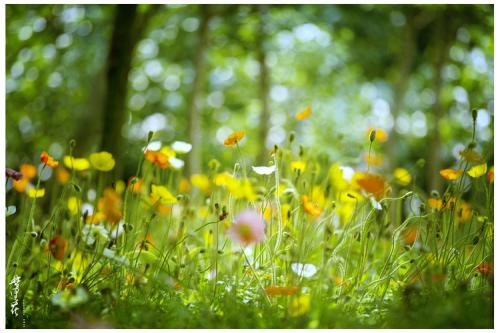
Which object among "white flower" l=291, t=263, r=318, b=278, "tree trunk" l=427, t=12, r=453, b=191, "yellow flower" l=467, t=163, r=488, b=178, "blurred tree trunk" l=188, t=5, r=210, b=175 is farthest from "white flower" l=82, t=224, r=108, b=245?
"tree trunk" l=427, t=12, r=453, b=191

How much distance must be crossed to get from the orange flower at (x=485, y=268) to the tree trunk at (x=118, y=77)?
148 cm

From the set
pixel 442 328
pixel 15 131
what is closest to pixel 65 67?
pixel 15 131

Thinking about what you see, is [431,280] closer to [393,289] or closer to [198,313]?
[393,289]

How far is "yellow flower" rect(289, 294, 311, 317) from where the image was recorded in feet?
3.52

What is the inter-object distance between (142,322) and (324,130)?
A: 7474 millimetres

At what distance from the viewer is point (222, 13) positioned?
446 centimetres

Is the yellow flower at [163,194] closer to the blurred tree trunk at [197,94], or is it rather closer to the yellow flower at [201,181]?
the yellow flower at [201,181]

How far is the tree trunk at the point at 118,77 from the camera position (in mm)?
2365

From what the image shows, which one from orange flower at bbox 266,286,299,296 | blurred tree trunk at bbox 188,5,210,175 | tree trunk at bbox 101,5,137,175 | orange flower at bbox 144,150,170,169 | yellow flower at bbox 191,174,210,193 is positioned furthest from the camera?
blurred tree trunk at bbox 188,5,210,175

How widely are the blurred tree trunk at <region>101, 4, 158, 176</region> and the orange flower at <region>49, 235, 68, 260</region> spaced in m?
0.97

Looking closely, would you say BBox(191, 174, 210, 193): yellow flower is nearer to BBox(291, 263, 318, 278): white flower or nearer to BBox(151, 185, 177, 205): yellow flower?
BBox(151, 185, 177, 205): yellow flower

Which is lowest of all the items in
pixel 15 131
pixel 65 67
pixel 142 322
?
pixel 142 322

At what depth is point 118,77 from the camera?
8.02 ft

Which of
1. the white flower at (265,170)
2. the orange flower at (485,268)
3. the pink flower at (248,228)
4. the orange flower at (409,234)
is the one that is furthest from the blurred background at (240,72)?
the pink flower at (248,228)
